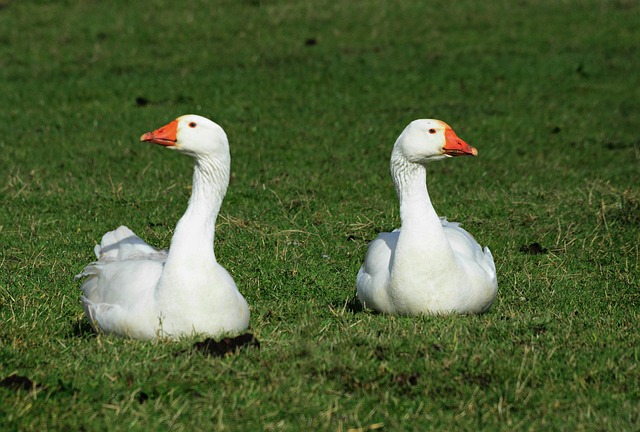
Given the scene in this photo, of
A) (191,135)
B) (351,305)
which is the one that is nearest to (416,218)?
(351,305)

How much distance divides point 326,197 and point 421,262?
464 centimetres

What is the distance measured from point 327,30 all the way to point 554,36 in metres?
4.79

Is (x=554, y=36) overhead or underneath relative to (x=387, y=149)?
overhead

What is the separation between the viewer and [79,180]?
1330 cm

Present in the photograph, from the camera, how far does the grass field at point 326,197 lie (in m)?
6.09

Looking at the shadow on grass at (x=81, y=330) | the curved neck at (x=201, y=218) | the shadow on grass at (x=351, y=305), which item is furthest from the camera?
the shadow on grass at (x=351, y=305)

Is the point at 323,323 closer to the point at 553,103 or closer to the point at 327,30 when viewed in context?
the point at 553,103

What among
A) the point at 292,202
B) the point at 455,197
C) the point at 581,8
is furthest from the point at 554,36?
the point at 292,202

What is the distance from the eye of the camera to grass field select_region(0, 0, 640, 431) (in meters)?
6.09

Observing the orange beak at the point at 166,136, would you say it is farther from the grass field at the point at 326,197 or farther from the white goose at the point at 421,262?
the white goose at the point at 421,262

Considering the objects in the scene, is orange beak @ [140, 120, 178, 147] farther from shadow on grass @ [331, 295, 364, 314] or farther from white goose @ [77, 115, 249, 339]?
shadow on grass @ [331, 295, 364, 314]

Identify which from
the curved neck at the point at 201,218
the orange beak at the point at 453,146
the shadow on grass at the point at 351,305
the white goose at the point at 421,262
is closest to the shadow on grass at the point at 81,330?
the curved neck at the point at 201,218

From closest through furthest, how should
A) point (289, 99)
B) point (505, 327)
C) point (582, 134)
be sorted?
point (505, 327)
point (582, 134)
point (289, 99)

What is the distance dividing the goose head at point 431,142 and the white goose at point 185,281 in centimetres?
173
